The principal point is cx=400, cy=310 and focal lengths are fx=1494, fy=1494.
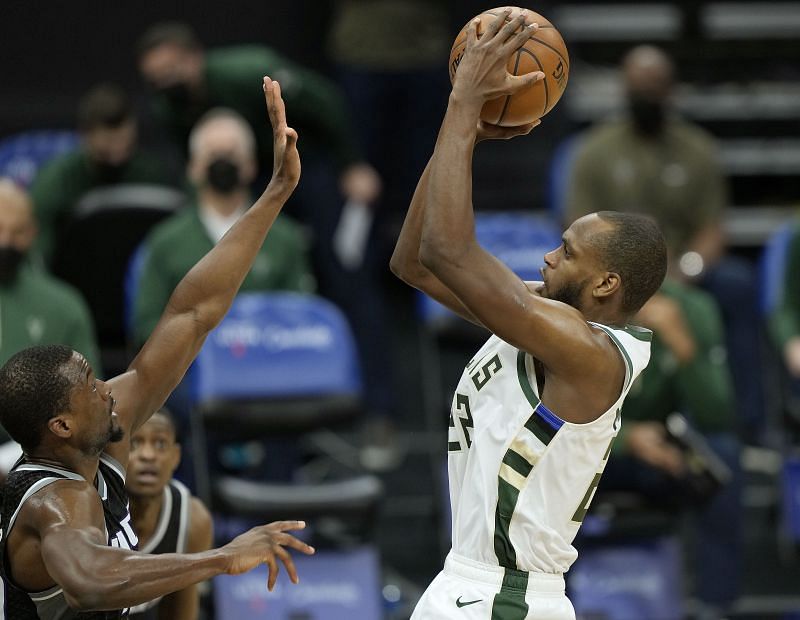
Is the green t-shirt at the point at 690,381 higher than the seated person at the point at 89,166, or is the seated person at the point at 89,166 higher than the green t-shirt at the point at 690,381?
the seated person at the point at 89,166

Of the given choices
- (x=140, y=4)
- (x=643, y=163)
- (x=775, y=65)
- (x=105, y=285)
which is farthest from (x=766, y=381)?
(x=140, y=4)

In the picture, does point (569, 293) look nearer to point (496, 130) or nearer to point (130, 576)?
point (496, 130)

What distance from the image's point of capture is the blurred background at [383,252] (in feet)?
22.4

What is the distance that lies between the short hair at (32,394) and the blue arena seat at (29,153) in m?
5.76

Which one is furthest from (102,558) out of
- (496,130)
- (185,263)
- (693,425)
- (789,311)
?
(789,311)

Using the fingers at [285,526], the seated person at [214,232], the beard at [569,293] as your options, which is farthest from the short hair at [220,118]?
the fingers at [285,526]

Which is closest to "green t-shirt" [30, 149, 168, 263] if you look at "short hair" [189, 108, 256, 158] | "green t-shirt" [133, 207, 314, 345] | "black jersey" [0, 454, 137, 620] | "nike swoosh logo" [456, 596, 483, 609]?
"short hair" [189, 108, 256, 158]

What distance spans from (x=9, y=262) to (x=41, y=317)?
33 cm

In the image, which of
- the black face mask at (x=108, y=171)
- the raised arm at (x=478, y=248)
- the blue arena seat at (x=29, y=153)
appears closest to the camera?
Answer: the raised arm at (x=478, y=248)

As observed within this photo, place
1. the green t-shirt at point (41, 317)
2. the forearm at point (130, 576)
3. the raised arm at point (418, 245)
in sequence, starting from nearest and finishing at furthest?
1. the forearm at point (130, 576)
2. the raised arm at point (418, 245)
3. the green t-shirt at point (41, 317)

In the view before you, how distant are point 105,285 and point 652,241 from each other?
452 centimetres

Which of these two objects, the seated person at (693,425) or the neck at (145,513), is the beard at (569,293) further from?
the seated person at (693,425)

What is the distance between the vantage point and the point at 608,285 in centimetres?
387

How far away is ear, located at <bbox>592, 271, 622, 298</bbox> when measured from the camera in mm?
3857
